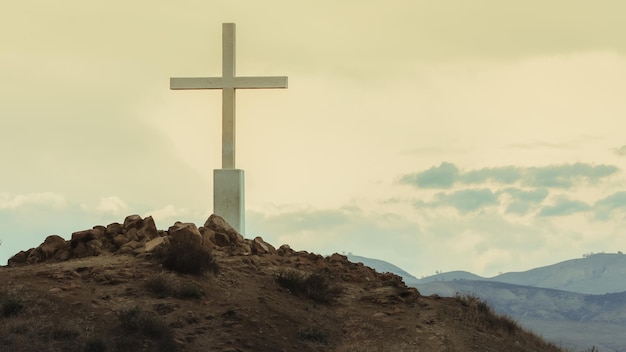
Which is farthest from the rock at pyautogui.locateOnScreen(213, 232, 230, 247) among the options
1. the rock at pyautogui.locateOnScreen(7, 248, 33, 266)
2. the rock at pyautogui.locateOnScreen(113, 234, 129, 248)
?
the rock at pyautogui.locateOnScreen(7, 248, 33, 266)

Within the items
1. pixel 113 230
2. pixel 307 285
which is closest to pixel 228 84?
pixel 113 230

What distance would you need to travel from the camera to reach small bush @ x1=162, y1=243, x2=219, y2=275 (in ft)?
73.1

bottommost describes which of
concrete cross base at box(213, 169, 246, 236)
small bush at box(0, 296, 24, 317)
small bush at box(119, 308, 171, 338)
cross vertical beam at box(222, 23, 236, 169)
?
small bush at box(119, 308, 171, 338)

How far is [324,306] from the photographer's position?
22656mm

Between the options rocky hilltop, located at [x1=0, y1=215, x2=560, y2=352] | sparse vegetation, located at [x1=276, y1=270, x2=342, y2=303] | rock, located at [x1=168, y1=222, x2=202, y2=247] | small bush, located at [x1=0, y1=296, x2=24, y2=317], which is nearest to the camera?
Result: rocky hilltop, located at [x1=0, y1=215, x2=560, y2=352]

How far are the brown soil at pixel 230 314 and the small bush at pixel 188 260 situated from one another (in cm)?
25

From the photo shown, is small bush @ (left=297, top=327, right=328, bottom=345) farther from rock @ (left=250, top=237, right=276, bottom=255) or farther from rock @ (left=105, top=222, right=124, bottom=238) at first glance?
rock @ (left=105, top=222, right=124, bottom=238)

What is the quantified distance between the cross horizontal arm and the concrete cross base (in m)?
2.73

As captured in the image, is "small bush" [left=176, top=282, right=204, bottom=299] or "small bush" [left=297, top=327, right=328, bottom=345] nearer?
"small bush" [left=297, top=327, right=328, bottom=345]

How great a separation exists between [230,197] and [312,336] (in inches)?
338

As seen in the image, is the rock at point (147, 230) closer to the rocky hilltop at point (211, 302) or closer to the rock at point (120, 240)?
the rocky hilltop at point (211, 302)

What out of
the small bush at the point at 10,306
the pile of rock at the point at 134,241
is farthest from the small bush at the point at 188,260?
the small bush at the point at 10,306

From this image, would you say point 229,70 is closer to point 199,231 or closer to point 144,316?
point 199,231

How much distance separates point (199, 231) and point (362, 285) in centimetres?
457
